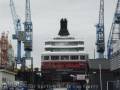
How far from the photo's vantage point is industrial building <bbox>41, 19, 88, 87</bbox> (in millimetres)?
130875

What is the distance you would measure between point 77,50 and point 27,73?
28502mm

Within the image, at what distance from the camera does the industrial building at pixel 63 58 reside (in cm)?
13088

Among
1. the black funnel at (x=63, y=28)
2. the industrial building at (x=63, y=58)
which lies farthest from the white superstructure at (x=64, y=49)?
the black funnel at (x=63, y=28)

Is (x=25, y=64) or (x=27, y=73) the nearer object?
(x=27, y=73)

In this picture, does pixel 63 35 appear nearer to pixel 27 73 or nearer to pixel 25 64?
pixel 25 64

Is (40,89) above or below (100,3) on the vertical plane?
below

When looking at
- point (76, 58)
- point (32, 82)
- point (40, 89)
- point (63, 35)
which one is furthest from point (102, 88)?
point (63, 35)

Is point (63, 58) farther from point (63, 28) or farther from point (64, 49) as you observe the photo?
point (63, 28)

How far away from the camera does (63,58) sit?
151500mm

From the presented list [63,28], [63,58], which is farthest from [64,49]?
[63,28]

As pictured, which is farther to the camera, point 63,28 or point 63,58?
point 63,28

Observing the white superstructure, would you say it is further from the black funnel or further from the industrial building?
the black funnel

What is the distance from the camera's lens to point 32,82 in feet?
429

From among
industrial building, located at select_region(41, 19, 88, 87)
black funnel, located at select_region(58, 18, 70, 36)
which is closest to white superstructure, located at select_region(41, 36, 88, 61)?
industrial building, located at select_region(41, 19, 88, 87)
